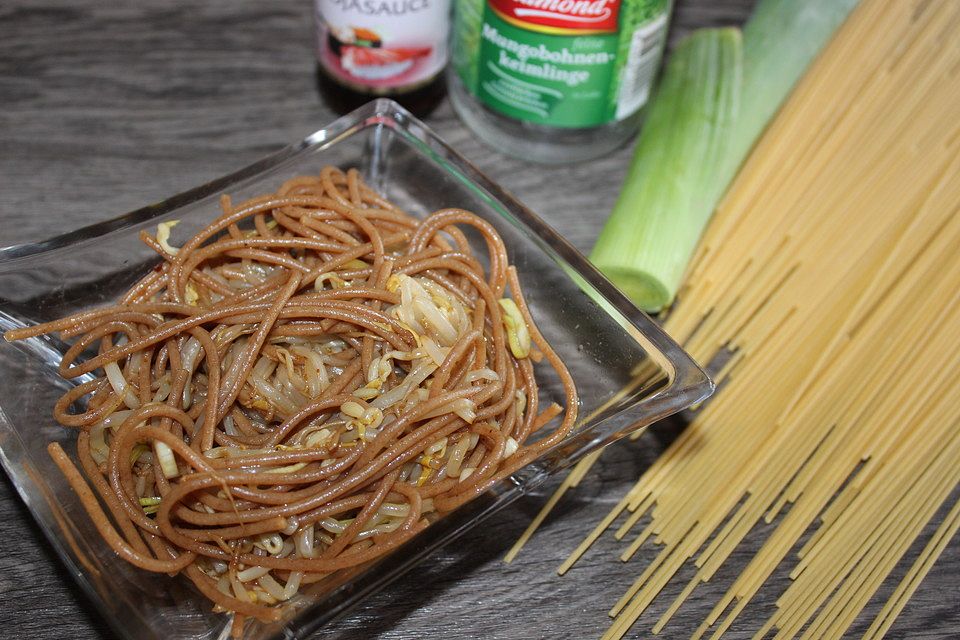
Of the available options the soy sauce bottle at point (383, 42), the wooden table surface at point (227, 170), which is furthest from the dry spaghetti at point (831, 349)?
the soy sauce bottle at point (383, 42)

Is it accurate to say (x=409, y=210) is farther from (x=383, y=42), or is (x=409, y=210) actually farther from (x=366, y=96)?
(x=366, y=96)

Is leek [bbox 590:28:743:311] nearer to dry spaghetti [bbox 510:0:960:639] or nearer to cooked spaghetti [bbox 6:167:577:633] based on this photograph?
dry spaghetti [bbox 510:0:960:639]

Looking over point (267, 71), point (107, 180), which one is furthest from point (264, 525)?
point (267, 71)

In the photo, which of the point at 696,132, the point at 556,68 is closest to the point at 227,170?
the point at 556,68

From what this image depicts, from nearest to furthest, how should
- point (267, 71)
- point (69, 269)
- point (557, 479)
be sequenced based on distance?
point (69, 269) < point (557, 479) < point (267, 71)

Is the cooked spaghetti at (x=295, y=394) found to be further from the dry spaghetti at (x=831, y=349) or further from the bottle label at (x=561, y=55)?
the bottle label at (x=561, y=55)

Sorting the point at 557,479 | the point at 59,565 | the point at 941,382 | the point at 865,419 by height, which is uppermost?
the point at 941,382

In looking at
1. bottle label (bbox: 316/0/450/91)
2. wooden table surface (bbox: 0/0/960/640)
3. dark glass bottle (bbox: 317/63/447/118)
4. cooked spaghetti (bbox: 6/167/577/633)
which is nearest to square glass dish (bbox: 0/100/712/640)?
cooked spaghetti (bbox: 6/167/577/633)

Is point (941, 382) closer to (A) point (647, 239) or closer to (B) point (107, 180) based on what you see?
(A) point (647, 239)
